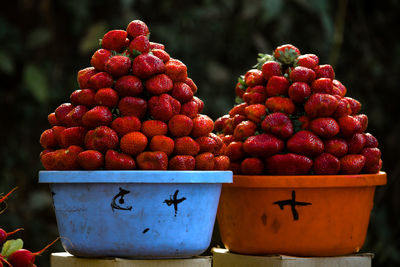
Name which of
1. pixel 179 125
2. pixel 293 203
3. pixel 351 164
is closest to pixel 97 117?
pixel 179 125

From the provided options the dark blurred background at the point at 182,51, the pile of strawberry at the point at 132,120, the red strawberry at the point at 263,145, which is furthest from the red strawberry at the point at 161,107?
the dark blurred background at the point at 182,51

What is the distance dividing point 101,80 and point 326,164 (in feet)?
1.68

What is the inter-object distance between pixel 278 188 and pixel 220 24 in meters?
2.32

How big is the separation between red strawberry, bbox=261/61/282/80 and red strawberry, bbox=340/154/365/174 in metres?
0.25

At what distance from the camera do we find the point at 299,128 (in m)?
1.37

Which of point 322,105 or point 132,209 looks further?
point 322,105

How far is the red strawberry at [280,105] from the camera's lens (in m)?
1.38

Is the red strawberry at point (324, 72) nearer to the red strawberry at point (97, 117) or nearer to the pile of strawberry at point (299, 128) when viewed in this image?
the pile of strawberry at point (299, 128)

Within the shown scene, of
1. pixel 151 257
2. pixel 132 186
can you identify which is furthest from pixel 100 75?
pixel 151 257

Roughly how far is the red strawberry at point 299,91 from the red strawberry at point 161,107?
0.29 metres

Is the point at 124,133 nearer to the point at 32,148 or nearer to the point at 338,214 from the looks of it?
the point at 338,214

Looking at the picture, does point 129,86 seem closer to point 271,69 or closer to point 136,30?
point 136,30

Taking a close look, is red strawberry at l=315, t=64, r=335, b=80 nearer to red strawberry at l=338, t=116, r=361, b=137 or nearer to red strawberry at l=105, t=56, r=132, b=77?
red strawberry at l=338, t=116, r=361, b=137

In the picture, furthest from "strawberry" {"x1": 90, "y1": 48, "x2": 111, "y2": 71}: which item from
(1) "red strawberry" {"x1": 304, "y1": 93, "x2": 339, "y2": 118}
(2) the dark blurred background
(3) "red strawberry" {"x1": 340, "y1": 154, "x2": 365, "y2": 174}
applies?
(2) the dark blurred background
